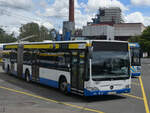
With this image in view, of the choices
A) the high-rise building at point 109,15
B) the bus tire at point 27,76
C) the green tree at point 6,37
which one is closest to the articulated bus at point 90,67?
the bus tire at point 27,76

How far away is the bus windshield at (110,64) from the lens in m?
10.2

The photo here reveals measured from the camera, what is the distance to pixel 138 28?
109 m

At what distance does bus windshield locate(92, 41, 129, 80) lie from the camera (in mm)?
10227

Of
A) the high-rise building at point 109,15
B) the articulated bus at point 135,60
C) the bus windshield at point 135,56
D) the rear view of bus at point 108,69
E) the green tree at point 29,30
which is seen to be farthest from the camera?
the high-rise building at point 109,15

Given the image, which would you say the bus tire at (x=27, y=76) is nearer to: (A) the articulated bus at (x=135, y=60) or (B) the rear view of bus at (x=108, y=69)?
(B) the rear view of bus at (x=108, y=69)

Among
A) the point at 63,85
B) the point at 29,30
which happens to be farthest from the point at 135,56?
the point at 29,30

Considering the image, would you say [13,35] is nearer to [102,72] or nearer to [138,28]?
[138,28]

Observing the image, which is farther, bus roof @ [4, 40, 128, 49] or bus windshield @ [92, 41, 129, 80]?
bus roof @ [4, 40, 128, 49]

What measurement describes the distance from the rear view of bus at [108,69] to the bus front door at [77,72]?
51 centimetres

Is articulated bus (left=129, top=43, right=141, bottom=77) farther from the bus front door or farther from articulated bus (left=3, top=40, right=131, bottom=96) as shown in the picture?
the bus front door

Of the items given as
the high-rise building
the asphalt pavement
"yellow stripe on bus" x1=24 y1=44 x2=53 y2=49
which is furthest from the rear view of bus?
the high-rise building

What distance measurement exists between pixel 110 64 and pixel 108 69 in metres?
0.23

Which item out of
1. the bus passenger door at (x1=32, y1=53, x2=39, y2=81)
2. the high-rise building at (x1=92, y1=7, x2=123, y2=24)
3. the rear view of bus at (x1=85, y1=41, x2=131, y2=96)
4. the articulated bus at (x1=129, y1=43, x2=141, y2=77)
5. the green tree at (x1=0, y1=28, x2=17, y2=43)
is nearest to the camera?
the rear view of bus at (x1=85, y1=41, x2=131, y2=96)

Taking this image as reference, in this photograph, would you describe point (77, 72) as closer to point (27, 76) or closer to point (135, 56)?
point (27, 76)
